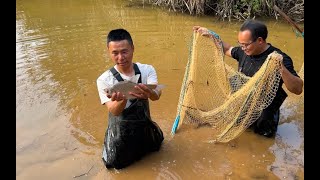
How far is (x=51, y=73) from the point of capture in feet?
21.8

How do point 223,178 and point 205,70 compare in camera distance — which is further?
point 205,70

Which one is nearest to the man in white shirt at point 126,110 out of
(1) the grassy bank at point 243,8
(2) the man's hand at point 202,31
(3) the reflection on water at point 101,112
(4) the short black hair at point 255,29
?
(3) the reflection on water at point 101,112

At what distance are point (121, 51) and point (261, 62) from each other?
6.18ft

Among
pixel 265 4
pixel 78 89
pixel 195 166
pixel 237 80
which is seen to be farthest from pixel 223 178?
pixel 265 4

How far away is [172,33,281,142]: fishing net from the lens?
4035 millimetres

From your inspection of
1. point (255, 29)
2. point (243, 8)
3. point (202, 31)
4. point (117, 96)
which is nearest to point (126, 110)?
point (117, 96)

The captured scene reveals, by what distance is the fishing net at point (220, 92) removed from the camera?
4035 millimetres

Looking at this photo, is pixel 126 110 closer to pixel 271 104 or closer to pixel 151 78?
pixel 151 78

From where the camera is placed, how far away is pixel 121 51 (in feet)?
11.4

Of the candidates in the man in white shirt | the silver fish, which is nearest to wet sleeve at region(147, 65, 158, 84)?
the man in white shirt

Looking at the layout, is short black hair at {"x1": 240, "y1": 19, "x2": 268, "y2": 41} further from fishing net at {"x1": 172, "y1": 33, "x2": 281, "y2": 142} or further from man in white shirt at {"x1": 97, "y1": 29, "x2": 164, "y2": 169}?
man in white shirt at {"x1": 97, "y1": 29, "x2": 164, "y2": 169}
